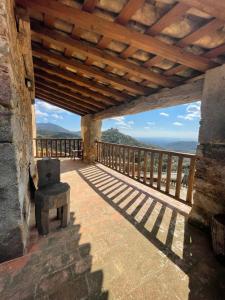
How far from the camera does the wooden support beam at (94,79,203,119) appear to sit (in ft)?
7.51

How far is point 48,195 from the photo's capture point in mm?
1773

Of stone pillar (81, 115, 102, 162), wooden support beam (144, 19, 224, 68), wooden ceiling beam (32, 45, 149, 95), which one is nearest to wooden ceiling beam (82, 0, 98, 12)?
wooden support beam (144, 19, 224, 68)

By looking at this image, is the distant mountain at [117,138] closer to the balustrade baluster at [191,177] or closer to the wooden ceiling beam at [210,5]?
the balustrade baluster at [191,177]

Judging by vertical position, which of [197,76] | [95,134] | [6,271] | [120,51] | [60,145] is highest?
[120,51]

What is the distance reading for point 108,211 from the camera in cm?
243

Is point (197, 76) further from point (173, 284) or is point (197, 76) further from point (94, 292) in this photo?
point (94, 292)

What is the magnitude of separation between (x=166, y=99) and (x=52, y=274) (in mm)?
3058

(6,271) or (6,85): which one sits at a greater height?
(6,85)

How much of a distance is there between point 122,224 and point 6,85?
2.13m

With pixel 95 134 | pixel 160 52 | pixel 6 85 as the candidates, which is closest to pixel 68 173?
pixel 95 134

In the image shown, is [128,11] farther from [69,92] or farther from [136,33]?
[69,92]

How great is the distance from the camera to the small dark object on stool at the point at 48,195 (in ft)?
5.87

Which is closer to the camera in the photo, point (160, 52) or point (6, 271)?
point (6, 271)

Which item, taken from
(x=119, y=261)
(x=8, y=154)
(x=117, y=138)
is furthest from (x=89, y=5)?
(x=117, y=138)
